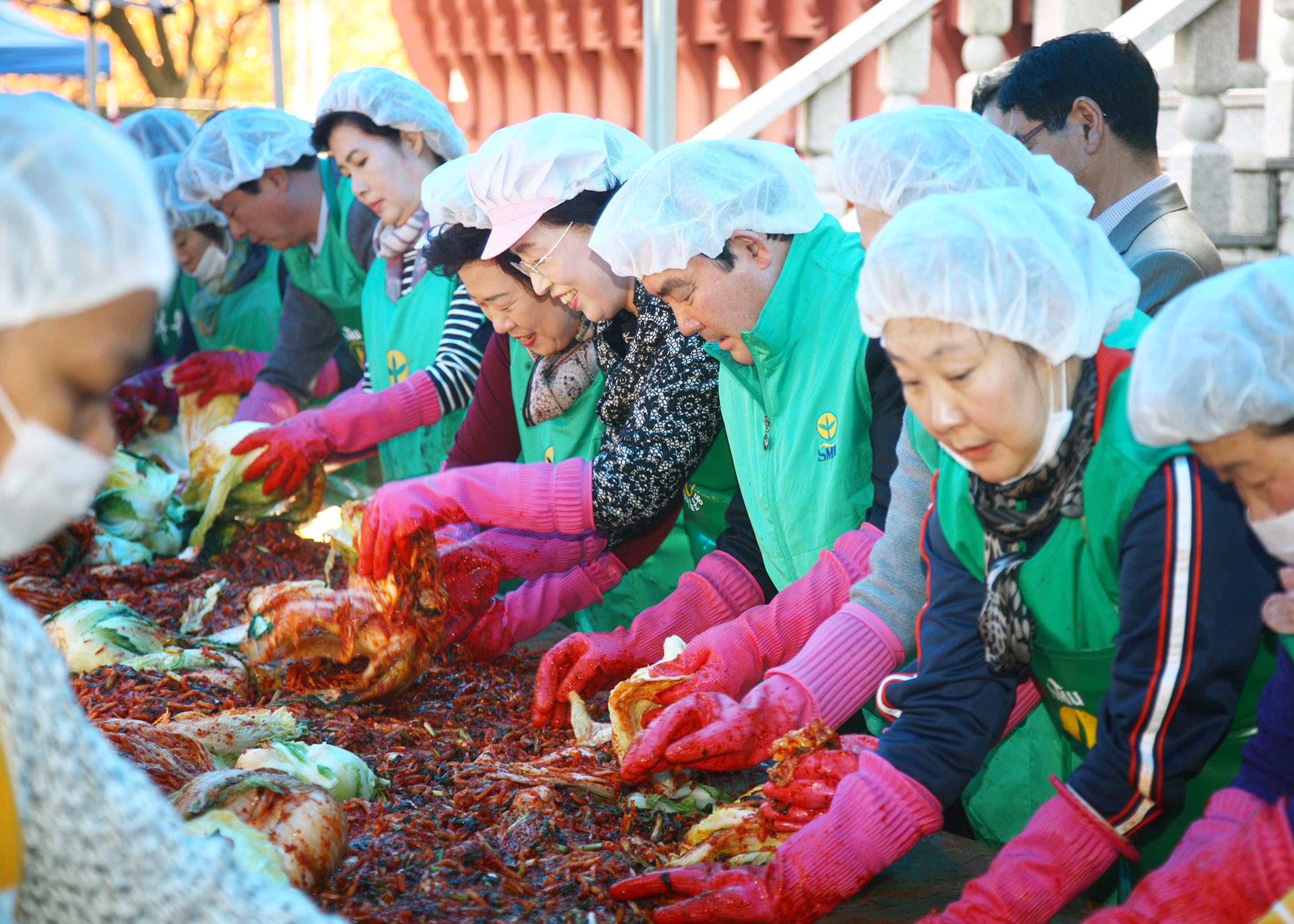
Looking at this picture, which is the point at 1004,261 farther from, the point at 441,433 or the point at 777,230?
the point at 441,433

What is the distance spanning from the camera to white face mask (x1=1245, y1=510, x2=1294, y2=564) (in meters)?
1.33

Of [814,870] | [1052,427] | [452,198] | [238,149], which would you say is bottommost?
[814,870]

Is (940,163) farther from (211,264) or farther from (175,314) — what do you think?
(175,314)

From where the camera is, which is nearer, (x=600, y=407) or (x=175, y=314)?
(x=600, y=407)

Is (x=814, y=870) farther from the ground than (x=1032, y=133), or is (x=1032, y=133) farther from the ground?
(x=1032, y=133)

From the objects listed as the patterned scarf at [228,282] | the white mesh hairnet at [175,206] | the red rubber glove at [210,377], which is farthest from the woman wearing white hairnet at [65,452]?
the patterned scarf at [228,282]

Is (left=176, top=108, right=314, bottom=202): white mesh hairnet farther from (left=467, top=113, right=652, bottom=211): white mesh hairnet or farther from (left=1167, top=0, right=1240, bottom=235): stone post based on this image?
(left=1167, top=0, right=1240, bottom=235): stone post

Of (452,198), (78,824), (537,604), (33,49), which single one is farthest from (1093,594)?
(33,49)

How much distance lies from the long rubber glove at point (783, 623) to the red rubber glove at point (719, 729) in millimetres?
184

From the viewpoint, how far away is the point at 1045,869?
58.6 inches

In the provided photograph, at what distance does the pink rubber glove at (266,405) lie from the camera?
4227mm

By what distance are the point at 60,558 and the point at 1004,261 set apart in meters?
2.86

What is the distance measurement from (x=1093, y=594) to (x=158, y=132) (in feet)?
15.8

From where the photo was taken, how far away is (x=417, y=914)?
1585 millimetres
